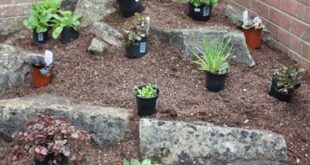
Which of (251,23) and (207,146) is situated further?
(251,23)

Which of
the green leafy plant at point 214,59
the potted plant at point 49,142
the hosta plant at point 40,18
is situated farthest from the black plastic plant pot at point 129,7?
the potted plant at point 49,142

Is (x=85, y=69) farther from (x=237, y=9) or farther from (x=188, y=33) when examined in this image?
(x=237, y=9)

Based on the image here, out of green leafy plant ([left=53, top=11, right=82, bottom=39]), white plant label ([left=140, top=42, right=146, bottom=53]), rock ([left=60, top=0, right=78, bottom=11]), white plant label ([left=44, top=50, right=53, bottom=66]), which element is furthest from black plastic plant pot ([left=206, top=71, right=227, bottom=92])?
rock ([left=60, top=0, right=78, bottom=11])

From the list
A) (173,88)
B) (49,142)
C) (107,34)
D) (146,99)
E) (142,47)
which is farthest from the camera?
(107,34)

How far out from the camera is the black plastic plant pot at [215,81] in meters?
3.49

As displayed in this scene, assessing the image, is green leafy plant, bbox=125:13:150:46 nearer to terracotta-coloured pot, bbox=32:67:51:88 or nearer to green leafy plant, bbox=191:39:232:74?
green leafy plant, bbox=191:39:232:74

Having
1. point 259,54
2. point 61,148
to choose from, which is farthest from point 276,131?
point 61,148

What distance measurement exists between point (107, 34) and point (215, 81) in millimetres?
973

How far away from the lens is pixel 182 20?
4.21 metres

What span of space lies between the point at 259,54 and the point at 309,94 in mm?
670

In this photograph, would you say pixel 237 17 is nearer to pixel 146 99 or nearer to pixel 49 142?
pixel 146 99

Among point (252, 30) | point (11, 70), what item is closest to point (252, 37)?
point (252, 30)

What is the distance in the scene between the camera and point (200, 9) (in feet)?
13.7

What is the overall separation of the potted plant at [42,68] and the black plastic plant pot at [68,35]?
0.43m
